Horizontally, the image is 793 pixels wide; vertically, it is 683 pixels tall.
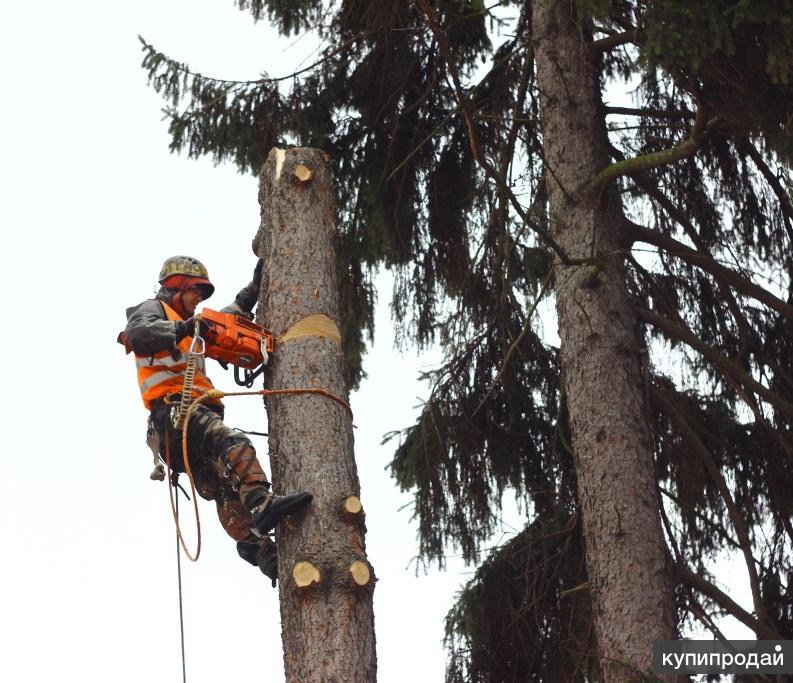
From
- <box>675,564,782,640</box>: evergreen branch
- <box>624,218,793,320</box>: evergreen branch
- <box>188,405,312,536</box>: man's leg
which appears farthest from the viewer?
<box>624,218,793,320</box>: evergreen branch

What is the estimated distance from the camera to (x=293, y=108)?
8719 millimetres

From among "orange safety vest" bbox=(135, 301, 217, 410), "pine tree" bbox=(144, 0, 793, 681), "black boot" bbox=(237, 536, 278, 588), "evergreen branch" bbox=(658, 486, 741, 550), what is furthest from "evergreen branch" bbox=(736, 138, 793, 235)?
"black boot" bbox=(237, 536, 278, 588)

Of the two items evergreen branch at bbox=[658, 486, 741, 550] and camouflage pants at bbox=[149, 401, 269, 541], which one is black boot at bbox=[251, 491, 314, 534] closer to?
camouflage pants at bbox=[149, 401, 269, 541]

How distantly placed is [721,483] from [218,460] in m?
3.15

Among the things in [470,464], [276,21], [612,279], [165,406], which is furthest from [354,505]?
[276,21]

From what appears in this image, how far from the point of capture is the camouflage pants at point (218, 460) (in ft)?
18.5

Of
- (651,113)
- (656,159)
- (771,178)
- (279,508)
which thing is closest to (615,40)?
(651,113)

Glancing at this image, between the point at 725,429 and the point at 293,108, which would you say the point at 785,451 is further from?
the point at 293,108

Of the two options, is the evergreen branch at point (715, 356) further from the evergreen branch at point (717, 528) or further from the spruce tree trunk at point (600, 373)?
the evergreen branch at point (717, 528)

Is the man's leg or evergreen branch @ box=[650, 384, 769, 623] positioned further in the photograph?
evergreen branch @ box=[650, 384, 769, 623]

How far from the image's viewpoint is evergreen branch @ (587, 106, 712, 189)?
670cm

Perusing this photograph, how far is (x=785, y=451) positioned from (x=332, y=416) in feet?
12.9

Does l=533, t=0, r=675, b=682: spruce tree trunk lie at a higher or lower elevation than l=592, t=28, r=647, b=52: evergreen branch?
lower

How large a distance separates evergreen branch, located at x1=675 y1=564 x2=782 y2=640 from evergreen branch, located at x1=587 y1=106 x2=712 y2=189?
6.99 feet
